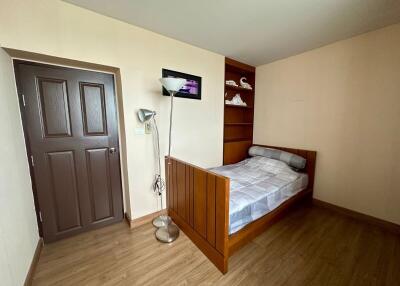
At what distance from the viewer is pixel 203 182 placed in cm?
Answer: 155

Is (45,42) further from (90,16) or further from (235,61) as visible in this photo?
(235,61)

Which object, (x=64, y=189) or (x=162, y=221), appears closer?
(x=64, y=189)

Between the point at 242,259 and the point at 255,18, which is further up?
the point at 255,18

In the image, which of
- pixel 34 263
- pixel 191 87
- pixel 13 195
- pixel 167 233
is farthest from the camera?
pixel 191 87

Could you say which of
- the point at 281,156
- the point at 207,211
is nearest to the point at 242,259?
the point at 207,211

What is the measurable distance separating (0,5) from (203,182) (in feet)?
7.05

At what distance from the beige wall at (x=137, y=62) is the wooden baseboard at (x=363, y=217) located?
67.7 inches

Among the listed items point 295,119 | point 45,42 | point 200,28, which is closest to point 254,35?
point 200,28

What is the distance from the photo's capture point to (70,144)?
179 centimetres

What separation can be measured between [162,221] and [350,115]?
287cm

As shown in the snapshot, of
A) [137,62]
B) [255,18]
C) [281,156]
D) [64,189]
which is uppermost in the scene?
[255,18]

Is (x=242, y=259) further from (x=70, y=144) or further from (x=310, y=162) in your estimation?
(x=70, y=144)

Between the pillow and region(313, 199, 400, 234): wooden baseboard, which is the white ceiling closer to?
the pillow

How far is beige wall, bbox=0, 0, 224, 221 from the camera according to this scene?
55.6 inches
